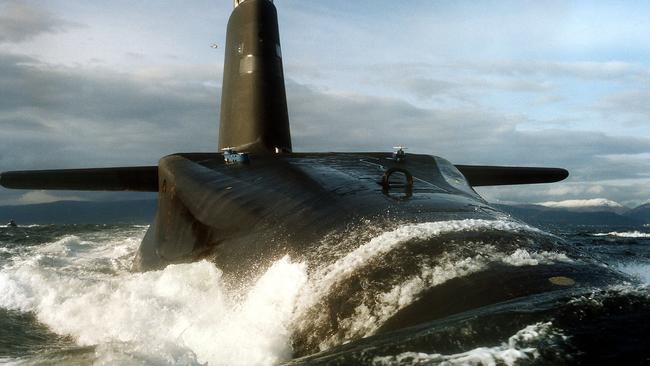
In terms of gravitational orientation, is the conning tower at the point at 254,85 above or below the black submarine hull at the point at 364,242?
above

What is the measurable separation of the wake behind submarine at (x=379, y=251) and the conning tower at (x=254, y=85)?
2.19m

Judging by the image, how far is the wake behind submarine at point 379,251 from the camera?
2.41 m

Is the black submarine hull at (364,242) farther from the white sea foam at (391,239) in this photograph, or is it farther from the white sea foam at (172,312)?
the white sea foam at (172,312)

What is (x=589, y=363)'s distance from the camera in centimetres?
189

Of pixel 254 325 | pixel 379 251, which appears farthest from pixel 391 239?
pixel 254 325

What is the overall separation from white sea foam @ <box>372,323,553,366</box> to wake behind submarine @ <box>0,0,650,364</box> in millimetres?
62

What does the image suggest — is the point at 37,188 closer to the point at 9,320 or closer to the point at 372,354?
the point at 9,320

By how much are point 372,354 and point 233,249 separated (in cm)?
345

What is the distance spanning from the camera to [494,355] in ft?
6.79

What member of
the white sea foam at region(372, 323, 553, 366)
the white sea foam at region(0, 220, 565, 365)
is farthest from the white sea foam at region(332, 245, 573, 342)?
the white sea foam at region(372, 323, 553, 366)

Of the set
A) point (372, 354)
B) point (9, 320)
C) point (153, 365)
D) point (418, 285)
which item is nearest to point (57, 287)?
point (9, 320)

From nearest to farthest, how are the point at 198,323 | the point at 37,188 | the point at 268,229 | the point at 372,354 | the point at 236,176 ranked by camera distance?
the point at 372,354
the point at 198,323
the point at 268,229
the point at 236,176
the point at 37,188

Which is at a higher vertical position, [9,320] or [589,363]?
[589,363]

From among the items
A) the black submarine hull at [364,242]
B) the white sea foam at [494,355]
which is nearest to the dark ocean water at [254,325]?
the white sea foam at [494,355]
